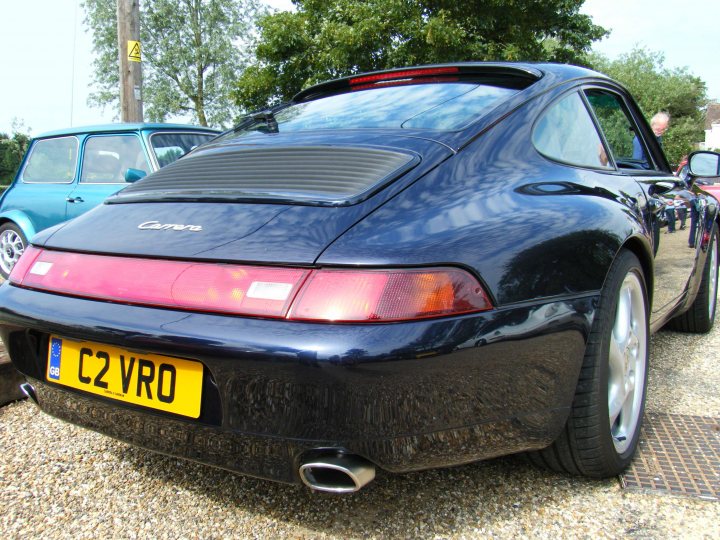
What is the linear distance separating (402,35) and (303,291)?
14103mm

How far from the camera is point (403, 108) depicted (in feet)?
7.01

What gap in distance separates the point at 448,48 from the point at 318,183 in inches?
508

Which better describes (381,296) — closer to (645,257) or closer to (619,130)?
(645,257)

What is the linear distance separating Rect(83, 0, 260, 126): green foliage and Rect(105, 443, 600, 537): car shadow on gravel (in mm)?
27965

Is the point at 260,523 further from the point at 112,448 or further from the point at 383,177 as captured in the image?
the point at 383,177

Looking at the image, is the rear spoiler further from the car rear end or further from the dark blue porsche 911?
the car rear end

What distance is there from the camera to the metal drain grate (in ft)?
6.36

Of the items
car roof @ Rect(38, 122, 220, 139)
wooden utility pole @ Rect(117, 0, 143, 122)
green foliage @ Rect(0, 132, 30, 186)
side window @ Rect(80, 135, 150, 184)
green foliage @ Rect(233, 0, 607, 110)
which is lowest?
green foliage @ Rect(0, 132, 30, 186)

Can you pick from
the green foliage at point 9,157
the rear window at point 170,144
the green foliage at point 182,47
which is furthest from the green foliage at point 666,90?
the rear window at point 170,144

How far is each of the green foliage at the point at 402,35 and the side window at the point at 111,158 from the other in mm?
9048

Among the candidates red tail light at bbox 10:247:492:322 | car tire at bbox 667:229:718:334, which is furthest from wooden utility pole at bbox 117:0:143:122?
red tail light at bbox 10:247:492:322

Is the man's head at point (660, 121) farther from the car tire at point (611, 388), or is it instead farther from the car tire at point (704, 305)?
the car tire at point (611, 388)

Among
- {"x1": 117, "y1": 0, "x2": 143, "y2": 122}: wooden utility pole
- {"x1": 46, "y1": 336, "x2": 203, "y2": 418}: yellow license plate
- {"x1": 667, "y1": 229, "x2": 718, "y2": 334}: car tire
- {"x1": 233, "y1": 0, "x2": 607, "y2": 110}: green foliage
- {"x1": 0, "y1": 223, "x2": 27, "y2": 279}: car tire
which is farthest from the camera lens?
{"x1": 233, "y1": 0, "x2": 607, "y2": 110}: green foliage

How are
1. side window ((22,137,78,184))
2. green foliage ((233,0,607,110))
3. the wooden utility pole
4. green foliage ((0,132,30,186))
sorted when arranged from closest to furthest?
side window ((22,137,78,184))
the wooden utility pole
green foliage ((233,0,607,110))
green foliage ((0,132,30,186))
